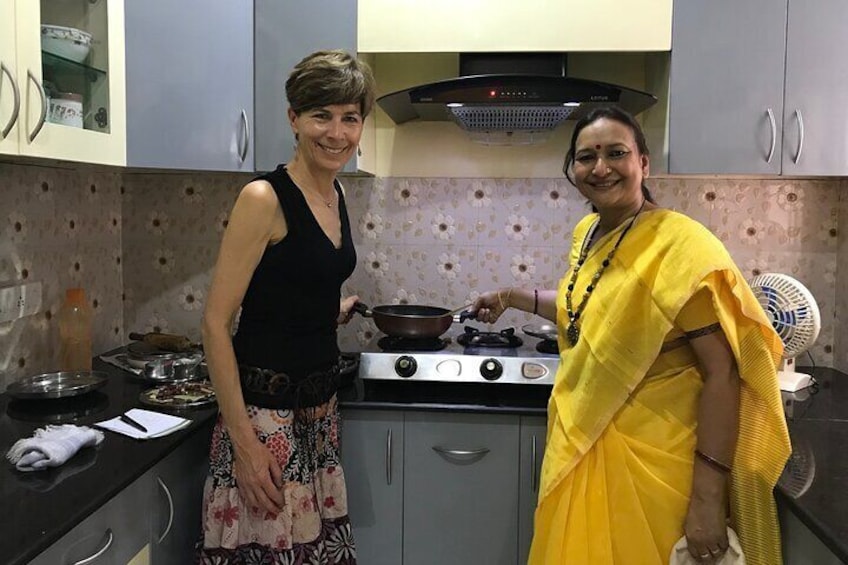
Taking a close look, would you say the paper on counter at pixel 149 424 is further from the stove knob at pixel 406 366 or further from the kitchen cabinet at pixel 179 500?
the stove knob at pixel 406 366

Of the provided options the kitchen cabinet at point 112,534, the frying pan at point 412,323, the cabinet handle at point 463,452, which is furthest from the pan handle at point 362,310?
the kitchen cabinet at point 112,534

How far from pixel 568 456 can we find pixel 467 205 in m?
1.07

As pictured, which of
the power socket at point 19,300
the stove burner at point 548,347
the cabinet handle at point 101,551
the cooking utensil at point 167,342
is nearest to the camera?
the cabinet handle at point 101,551

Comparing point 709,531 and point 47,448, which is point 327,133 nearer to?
point 47,448

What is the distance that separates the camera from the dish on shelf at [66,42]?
57.8 inches

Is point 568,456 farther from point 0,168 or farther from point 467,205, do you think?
point 0,168

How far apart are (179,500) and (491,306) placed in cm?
96

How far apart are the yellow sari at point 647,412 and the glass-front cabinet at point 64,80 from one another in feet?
3.59

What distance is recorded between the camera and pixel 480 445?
1875 millimetres

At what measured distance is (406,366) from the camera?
6.37ft

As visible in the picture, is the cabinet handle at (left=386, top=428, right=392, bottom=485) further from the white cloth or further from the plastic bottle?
the plastic bottle

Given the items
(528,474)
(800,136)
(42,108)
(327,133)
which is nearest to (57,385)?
(42,108)

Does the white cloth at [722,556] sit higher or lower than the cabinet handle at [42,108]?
lower

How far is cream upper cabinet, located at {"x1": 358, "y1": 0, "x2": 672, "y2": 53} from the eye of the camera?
1.92 m
